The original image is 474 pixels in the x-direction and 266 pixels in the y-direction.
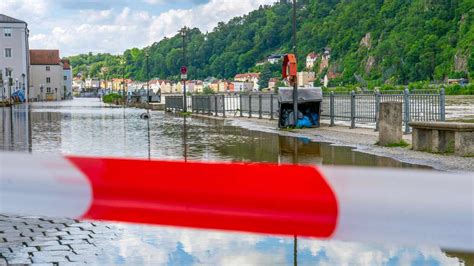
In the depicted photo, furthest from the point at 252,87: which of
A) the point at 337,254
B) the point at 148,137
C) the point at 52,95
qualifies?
the point at 337,254

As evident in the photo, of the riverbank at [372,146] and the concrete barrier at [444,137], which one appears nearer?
the riverbank at [372,146]

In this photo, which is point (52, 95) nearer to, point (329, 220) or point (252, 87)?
point (252, 87)

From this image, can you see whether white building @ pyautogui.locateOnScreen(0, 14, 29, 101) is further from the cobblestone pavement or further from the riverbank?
the cobblestone pavement

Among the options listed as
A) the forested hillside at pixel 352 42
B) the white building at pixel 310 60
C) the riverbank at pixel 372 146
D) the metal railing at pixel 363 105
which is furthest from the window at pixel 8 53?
the riverbank at pixel 372 146

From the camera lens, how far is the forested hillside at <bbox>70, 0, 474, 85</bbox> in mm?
106312

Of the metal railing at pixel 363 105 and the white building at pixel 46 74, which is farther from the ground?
the white building at pixel 46 74

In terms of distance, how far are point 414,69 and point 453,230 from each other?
502 ft

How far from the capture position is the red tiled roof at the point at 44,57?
470 ft

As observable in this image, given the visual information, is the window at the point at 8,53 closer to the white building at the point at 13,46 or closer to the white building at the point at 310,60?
the white building at the point at 13,46

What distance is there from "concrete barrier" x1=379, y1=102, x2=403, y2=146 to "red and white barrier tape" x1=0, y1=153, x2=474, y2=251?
15373mm

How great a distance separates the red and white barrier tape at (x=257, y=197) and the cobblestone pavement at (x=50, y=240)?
2829mm

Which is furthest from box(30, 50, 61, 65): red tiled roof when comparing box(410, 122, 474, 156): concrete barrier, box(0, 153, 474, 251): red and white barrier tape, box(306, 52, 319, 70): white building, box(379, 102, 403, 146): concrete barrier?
box(0, 153, 474, 251): red and white barrier tape

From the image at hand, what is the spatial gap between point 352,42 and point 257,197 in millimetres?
164132

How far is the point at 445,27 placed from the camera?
5920 inches
